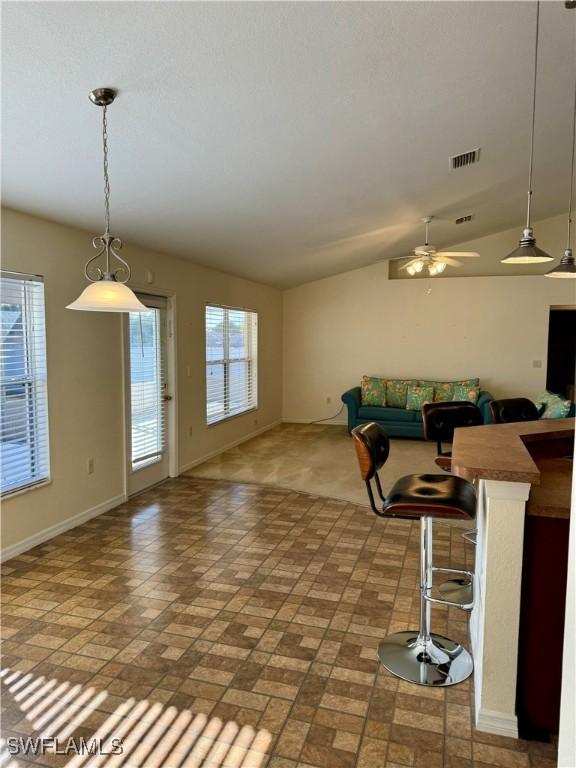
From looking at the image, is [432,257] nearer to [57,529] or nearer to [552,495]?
Answer: [552,495]

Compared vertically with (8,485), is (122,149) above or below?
above

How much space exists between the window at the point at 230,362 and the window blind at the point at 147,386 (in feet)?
3.37

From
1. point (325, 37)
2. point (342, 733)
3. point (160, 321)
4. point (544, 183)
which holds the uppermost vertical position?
point (544, 183)

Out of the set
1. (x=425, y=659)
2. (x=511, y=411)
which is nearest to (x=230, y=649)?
(x=425, y=659)

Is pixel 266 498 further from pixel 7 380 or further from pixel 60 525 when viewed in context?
pixel 7 380

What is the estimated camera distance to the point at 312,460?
20.7ft

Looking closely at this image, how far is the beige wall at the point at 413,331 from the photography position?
25.4 ft

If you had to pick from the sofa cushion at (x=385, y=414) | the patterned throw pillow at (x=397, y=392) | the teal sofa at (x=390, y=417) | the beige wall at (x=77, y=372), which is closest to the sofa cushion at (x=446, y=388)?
the teal sofa at (x=390, y=417)

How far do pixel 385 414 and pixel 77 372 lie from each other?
4783 millimetres

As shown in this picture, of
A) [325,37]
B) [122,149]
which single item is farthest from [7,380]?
[325,37]

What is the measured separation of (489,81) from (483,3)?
803mm

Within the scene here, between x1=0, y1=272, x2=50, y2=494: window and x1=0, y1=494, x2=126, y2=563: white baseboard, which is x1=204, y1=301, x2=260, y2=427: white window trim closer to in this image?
x1=0, y1=494, x2=126, y2=563: white baseboard

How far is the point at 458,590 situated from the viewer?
302 cm

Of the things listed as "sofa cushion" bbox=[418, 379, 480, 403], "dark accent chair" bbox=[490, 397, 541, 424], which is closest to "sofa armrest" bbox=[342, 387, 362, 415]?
"sofa cushion" bbox=[418, 379, 480, 403]
